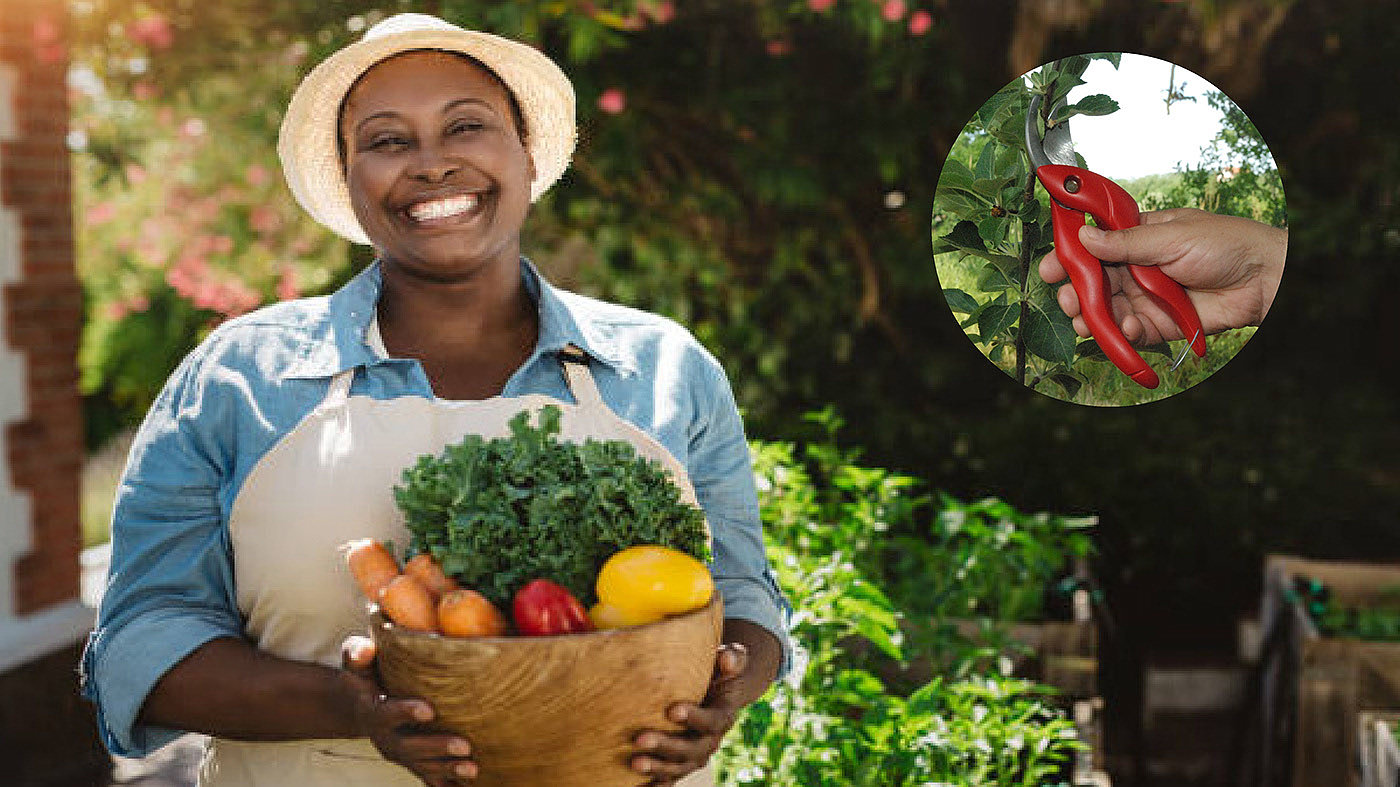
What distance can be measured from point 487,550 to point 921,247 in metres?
4.17

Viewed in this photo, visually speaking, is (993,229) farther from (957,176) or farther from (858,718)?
(858,718)

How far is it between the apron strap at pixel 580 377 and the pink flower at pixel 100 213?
8.49m

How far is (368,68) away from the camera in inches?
75.5

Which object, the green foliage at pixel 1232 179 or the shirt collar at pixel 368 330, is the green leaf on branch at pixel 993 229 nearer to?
the green foliage at pixel 1232 179

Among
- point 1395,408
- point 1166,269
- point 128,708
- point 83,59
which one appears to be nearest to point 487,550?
point 128,708

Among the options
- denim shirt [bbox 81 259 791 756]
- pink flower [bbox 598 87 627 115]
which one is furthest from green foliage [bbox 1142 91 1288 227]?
pink flower [bbox 598 87 627 115]

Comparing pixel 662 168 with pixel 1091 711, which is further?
pixel 662 168

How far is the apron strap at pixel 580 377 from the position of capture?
6.32 ft

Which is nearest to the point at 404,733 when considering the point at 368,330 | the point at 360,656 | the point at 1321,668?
the point at 360,656

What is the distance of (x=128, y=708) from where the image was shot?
170 centimetres

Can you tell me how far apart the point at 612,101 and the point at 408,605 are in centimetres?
376

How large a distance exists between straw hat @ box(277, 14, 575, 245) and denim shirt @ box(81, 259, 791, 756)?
22 cm

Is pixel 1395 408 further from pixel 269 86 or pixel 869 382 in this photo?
pixel 269 86

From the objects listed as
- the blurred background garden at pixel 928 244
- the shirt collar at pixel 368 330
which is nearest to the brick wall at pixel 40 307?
the blurred background garden at pixel 928 244
